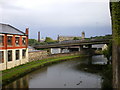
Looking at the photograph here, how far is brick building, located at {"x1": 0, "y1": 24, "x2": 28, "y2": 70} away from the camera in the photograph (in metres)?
21.0

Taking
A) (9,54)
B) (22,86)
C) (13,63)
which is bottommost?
(22,86)

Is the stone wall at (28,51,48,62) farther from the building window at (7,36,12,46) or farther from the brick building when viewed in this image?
the building window at (7,36,12,46)

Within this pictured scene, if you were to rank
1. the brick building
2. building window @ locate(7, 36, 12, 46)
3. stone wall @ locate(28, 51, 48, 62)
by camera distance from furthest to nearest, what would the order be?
stone wall @ locate(28, 51, 48, 62) < building window @ locate(7, 36, 12, 46) < the brick building

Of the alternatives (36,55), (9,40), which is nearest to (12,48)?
(9,40)

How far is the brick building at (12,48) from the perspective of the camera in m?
21.0

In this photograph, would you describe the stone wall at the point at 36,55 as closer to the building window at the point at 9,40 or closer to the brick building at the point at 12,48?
the brick building at the point at 12,48

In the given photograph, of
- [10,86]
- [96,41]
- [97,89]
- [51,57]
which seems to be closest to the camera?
[97,89]

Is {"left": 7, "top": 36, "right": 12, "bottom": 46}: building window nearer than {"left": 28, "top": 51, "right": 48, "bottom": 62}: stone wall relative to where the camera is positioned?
Yes

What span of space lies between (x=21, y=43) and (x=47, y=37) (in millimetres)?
75550

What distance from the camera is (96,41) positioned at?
4906 centimetres

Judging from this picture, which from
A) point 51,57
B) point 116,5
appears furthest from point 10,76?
point 51,57

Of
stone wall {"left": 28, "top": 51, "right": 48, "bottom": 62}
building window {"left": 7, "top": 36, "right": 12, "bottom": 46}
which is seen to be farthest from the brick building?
stone wall {"left": 28, "top": 51, "right": 48, "bottom": 62}

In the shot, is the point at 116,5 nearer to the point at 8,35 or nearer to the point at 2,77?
the point at 2,77

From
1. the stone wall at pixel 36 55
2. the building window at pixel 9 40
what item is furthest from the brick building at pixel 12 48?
the stone wall at pixel 36 55
